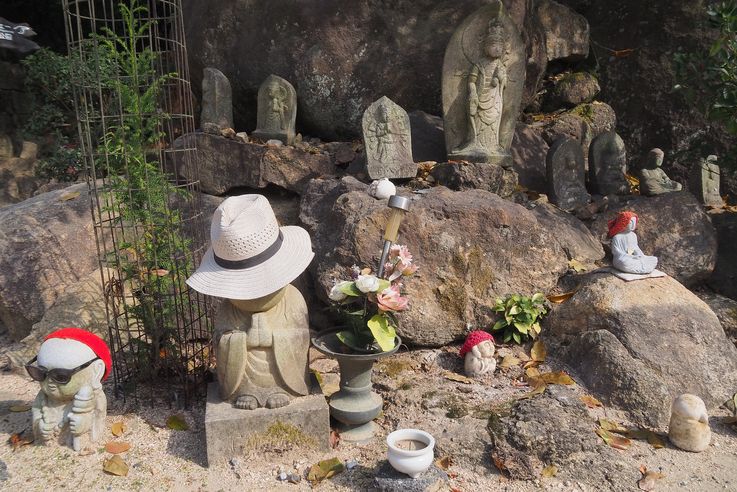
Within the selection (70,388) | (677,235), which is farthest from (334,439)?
(677,235)

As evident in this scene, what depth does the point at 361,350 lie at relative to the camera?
3.72 metres

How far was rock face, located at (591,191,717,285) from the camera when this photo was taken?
6.12 metres

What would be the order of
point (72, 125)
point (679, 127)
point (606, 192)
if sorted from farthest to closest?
point (72, 125) < point (679, 127) < point (606, 192)

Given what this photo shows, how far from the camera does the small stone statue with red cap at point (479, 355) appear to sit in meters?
4.55

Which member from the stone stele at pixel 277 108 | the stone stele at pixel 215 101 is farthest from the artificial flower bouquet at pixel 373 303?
the stone stele at pixel 215 101

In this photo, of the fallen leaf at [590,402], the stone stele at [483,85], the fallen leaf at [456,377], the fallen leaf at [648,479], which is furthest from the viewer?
the stone stele at [483,85]

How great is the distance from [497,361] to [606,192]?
3.48m

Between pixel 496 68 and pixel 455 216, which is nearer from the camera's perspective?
pixel 455 216

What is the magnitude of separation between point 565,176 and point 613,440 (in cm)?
392

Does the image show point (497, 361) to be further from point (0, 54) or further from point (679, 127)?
point (0, 54)

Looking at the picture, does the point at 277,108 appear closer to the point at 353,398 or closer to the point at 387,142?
the point at 387,142

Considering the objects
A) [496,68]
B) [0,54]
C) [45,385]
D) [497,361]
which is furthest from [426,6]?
[0,54]

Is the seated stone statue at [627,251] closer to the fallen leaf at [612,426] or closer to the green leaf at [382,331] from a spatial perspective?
the fallen leaf at [612,426]

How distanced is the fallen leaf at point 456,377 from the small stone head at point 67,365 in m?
2.46
